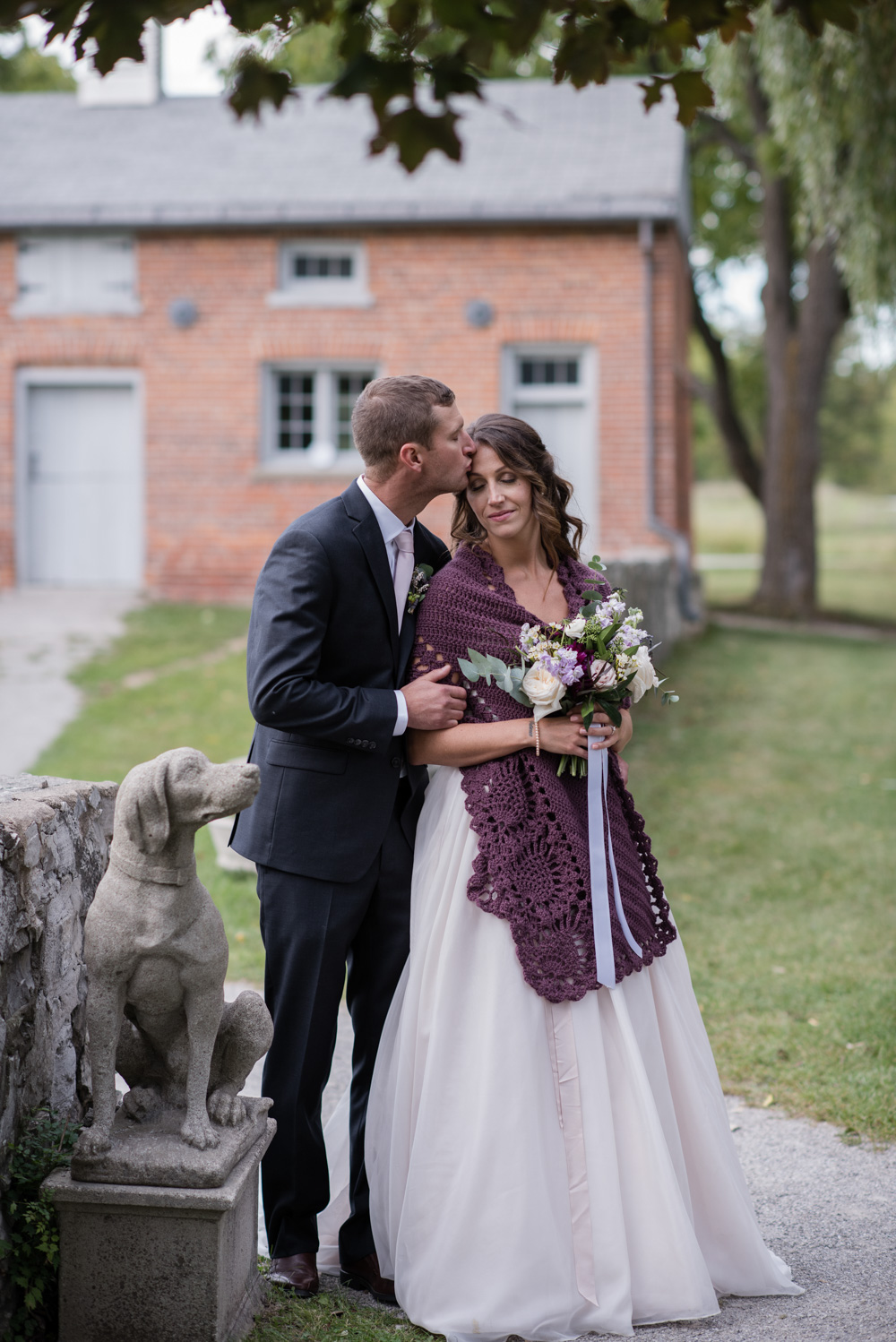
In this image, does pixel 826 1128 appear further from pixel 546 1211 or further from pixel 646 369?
pixel 646 369

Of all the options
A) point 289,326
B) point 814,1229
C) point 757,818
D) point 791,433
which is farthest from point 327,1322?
point 791,433

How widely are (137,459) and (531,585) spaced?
543 inches

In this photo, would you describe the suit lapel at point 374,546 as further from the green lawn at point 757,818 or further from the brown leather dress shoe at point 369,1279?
the green lawn at point 757,818

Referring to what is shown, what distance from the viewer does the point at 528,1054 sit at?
3.15 meters

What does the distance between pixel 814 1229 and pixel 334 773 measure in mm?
1969

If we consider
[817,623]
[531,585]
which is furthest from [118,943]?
[817,623]

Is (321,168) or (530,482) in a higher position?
(321,168)

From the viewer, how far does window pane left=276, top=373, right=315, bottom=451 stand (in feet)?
53.3

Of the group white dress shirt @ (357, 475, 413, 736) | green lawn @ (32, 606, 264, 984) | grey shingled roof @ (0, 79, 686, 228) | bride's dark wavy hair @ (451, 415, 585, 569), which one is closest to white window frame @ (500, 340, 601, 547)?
grey shingled roof @ (0, 79, 686, 228)

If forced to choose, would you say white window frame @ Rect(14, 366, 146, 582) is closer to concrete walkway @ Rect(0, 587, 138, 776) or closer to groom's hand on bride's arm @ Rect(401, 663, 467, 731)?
concrete walkway @ Rect(0, 587, 138, 776)

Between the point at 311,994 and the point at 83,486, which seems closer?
the point at 311,994

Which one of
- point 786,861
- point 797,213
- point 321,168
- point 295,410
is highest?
point 797,213

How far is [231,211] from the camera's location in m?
15.6

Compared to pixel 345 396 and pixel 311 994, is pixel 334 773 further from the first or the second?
pixel 345 396
